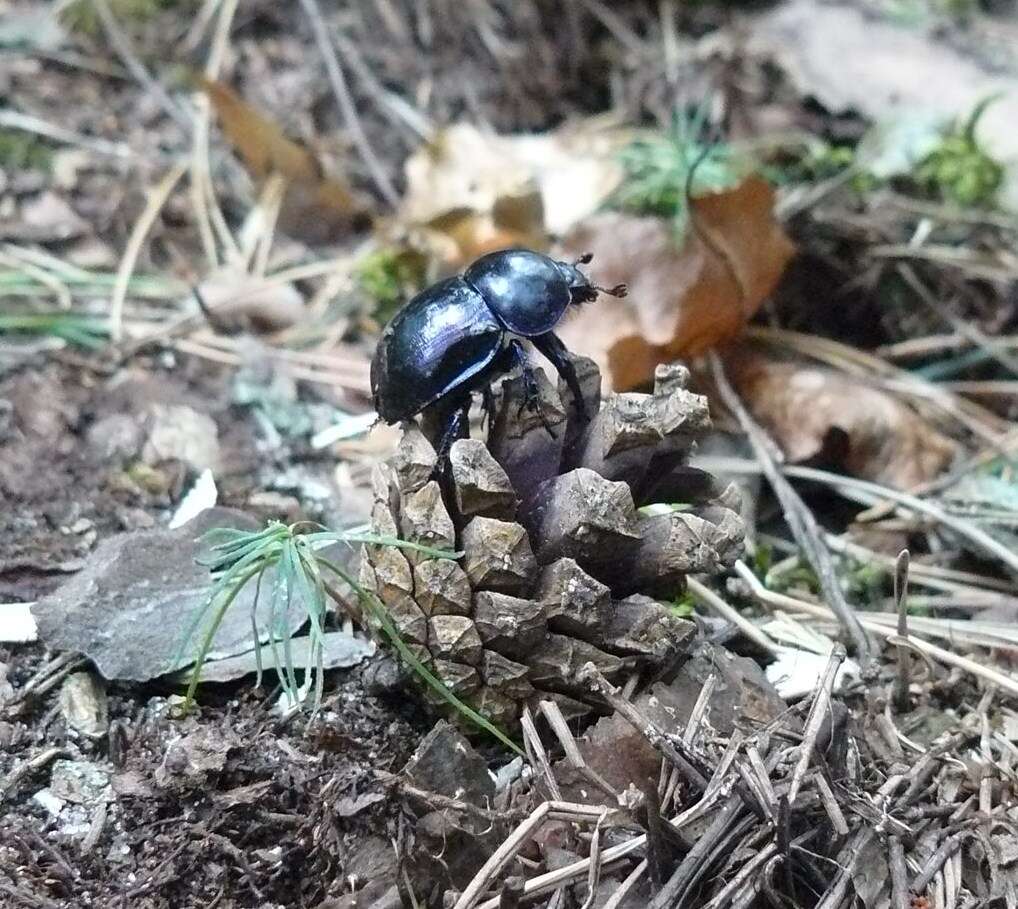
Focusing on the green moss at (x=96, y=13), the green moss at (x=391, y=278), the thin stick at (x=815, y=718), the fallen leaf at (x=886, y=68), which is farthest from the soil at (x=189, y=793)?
the fallen leaf at (x=886, y=68)

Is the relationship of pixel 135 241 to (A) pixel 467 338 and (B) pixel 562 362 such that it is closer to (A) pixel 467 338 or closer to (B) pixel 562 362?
(A) pixel 467 338

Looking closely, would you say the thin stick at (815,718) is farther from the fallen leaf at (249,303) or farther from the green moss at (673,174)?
the fallen leaf at (249,303)

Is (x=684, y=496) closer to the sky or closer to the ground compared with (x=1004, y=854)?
closer to the sky

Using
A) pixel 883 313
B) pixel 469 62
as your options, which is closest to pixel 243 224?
pixel 469 62

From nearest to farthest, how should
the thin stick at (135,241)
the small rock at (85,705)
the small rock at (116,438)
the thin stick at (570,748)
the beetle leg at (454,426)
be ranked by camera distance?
the thin stick at (570,748) → the small rock at (85,705) → the beetle leg at (454,426) → the small rock at (116,438) → the thin stick at (135,241)

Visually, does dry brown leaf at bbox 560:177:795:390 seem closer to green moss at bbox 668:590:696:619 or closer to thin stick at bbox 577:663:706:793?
green moss at bbox 668:590:696:619

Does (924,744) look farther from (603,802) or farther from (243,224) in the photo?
(243,224)

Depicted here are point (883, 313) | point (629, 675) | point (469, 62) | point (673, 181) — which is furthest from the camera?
point (469, 62)
